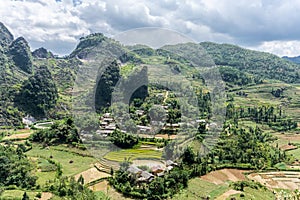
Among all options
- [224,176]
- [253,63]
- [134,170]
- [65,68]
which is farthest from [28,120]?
[253,63]

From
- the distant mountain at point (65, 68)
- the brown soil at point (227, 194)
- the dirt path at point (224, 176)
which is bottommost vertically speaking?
the brown soil at point (227, 194)

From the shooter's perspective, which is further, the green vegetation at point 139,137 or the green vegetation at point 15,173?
the green vegetation at point 15,173

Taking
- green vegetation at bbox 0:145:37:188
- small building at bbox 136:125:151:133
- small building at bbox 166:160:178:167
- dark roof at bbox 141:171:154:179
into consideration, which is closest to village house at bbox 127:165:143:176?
dark roof at bbox 141:171:154:179

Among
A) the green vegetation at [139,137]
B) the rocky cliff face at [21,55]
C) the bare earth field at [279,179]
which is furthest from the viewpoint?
the rocky cliff face at [21,55]

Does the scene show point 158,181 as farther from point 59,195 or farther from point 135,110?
point 135,110

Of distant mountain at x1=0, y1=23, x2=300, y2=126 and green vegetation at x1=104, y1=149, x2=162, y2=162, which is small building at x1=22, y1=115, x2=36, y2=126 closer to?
distant mountain at x1=0, y1=23, x2=300, y2=126

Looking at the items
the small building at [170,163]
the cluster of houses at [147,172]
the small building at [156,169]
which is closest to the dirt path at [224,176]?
the small building at [170,163]

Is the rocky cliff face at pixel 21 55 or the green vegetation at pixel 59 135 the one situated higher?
the rocky cliff face at pixel 21 55

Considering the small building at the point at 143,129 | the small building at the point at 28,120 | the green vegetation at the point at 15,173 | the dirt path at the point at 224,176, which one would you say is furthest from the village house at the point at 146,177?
the small building at the point at 28,120

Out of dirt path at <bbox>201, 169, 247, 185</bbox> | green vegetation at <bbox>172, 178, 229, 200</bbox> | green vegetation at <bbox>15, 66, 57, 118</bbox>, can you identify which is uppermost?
green vegetation at <bbox>15, 66, 57, 118</bbox>

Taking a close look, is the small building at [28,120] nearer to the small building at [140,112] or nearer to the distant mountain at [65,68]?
the distant mountain at [65,68]

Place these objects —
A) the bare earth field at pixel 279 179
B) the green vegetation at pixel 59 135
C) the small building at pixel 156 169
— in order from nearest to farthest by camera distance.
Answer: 1. the small building at pixel 156 169
2. the bare earth field at pixel 279 179
3. the green vegetation at pixel 59 135

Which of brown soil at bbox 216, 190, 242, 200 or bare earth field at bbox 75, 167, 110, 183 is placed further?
bare earth field at bbox 75, 167, 110, 183
